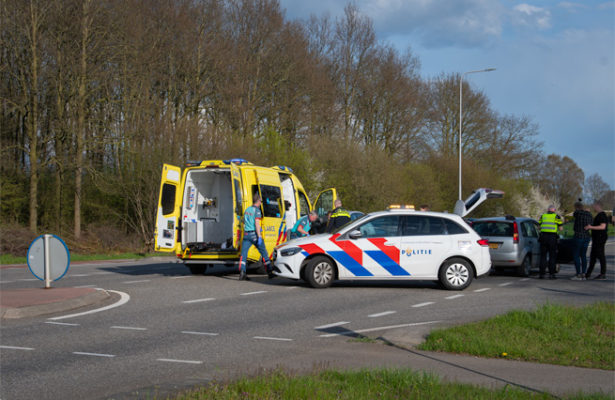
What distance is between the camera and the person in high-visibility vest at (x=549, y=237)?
648 inches

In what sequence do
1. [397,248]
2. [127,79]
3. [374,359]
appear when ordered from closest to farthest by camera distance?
[374,359]
[397,248]
[127,79]

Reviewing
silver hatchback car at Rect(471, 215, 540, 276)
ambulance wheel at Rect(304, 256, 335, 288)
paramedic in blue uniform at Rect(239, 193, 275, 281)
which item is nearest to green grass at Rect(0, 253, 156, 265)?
paramedic in blue uniform at Rect(239, 193, 275, 281)

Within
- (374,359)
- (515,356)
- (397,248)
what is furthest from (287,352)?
(397,248)

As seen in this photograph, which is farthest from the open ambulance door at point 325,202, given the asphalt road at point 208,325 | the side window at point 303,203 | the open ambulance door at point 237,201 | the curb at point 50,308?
the curb at point 50,308

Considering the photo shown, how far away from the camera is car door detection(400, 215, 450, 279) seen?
1387cm

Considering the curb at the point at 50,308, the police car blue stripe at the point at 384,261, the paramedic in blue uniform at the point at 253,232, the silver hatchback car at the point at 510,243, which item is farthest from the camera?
the silver hatchback car at the point at 510,243

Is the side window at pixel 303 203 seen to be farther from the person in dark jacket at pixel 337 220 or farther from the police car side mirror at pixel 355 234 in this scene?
the police car side mirror at pixel 355 234

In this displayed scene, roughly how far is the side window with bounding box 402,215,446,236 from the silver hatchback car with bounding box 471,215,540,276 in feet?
12.9

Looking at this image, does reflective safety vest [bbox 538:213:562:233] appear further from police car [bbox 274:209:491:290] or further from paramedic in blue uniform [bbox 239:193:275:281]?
paramedic in blue uniform [bbox 239:193:275:281]

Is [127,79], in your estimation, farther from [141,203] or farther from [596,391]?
[596,391]

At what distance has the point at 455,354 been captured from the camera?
746cm

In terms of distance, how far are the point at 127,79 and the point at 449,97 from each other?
86.3 feet

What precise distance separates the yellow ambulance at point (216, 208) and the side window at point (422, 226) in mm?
3490

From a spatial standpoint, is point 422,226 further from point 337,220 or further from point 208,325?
point 208,325
